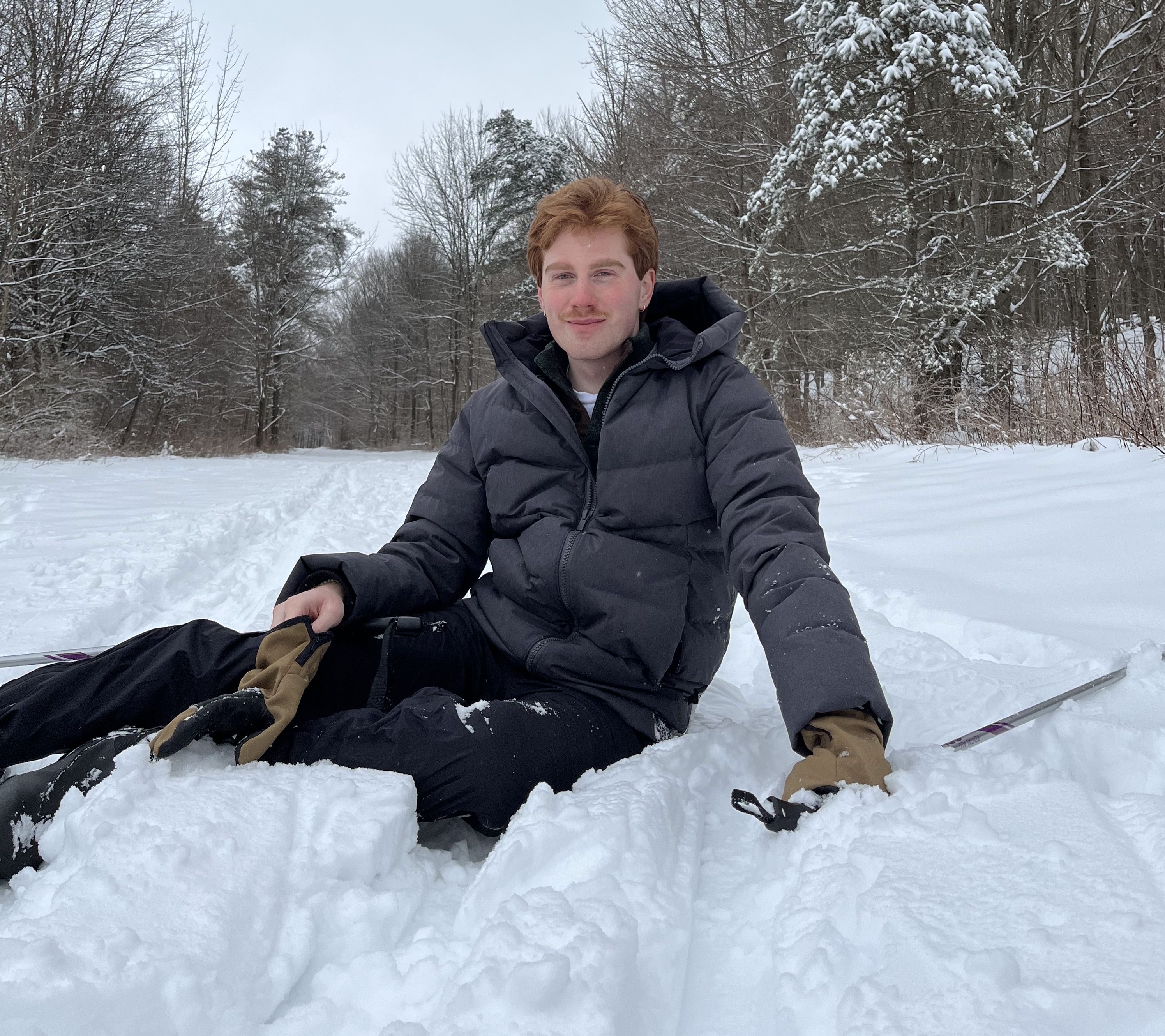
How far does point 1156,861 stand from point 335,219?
2549 cm

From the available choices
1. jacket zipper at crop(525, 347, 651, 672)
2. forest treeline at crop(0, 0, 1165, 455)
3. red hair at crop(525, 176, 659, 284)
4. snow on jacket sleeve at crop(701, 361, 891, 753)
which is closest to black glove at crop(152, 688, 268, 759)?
jacket zipper at crop(525, 347, 651, 672)

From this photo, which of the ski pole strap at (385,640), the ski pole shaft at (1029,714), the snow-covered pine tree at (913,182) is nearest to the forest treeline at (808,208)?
the snow-covered pine tree at (913,182)

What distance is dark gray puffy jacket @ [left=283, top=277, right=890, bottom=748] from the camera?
5.44 ft

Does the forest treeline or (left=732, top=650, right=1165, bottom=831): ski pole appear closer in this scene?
(left=732, top=650, right=1165, bottom=831): ski pole

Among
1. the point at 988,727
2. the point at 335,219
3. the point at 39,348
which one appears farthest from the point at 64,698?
the point at 335,219

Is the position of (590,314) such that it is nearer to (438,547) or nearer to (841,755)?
(438,547)

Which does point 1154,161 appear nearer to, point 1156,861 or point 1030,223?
point 1030,223

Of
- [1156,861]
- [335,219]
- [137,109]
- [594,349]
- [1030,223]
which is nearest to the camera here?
[1156,861]

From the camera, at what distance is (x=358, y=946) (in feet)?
3.71

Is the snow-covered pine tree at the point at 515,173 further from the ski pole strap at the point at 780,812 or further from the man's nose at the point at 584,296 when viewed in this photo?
the ski pole strap at the point at 780,812

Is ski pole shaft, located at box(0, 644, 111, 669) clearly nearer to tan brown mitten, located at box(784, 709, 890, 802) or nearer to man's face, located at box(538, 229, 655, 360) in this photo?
man's face, located at box(538, 229, 655, 360)

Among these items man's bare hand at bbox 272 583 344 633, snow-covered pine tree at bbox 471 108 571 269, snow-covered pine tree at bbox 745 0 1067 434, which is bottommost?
man's bare hand at bbox 272 583 344 633

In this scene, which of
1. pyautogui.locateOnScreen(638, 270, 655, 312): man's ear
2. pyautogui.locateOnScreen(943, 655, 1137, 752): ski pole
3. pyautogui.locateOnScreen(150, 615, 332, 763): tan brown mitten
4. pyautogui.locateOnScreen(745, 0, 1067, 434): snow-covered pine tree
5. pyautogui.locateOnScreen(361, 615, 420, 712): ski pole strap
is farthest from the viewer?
pyautogui.locateOnScreen(745, 0, 1067, 434): snow-covered pine tree

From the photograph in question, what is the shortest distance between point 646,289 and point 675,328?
0.62 ft
